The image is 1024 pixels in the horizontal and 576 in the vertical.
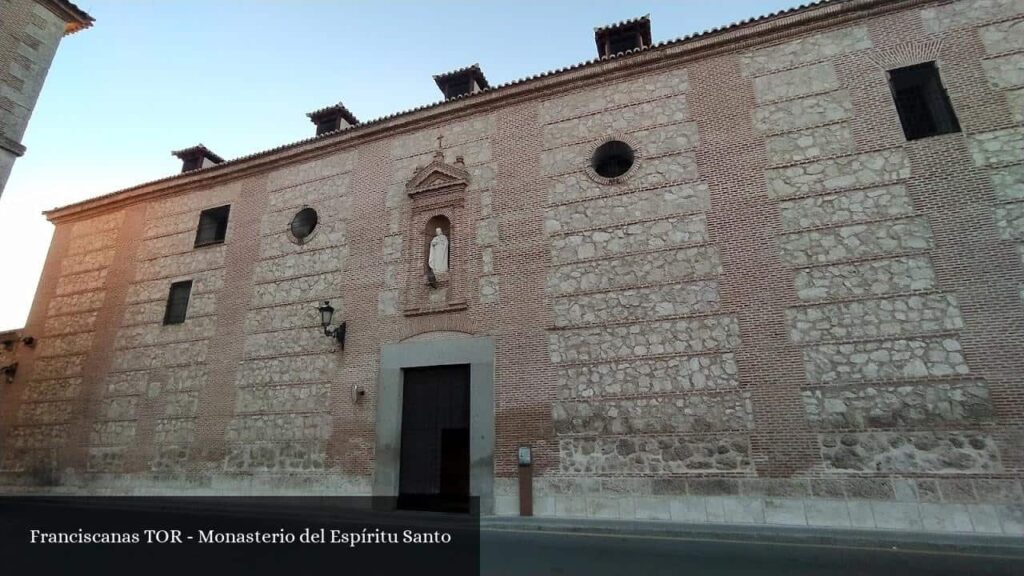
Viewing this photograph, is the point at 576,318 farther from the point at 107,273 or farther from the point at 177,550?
the point at 107,273

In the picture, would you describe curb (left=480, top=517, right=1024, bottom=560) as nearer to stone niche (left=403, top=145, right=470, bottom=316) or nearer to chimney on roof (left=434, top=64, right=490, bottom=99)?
stone niche (left=403, top=145, right=470, bottom=316)

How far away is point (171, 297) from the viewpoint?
39.9 feet

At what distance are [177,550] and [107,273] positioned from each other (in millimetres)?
10416

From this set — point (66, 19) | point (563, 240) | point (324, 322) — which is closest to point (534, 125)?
point (563, 240)

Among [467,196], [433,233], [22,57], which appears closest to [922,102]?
[467,196]

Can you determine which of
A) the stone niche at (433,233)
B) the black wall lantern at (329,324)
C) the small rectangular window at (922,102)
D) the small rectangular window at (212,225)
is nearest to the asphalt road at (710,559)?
the stone niche at (433,233)

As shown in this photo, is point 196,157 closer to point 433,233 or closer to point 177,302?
point 177,302

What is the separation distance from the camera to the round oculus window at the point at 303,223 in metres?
11.3

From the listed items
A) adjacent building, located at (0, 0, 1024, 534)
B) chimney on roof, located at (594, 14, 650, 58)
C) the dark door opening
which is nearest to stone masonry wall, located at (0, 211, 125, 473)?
adjacent building, located at (0, 0, 1024, 534)

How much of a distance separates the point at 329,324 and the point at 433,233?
8.84 feet

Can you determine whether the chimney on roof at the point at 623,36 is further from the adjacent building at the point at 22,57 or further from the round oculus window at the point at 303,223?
the adjacent building at the point at 22,57
